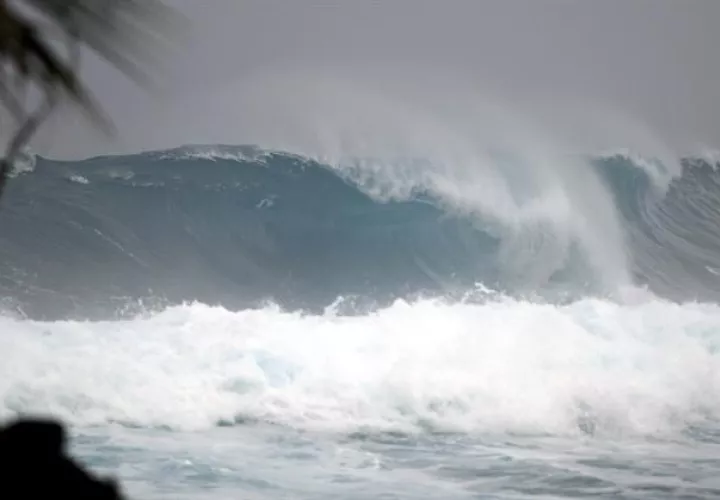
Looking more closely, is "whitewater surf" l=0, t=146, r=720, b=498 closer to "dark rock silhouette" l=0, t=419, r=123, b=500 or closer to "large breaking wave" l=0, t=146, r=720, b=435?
"large breaking wave" l=0, t=146, r=720, b=435

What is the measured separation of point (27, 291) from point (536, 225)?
727 centimetres

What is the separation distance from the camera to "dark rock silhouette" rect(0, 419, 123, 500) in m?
1.08

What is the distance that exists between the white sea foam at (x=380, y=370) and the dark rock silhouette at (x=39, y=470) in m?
5.08

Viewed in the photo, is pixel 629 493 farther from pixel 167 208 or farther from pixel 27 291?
pixel 167 208

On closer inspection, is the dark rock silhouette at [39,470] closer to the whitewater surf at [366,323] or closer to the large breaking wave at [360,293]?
the whitewater surf at [366,323]

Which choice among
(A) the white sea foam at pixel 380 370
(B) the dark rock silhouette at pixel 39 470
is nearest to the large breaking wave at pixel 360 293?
(A) the white sea foam at pixel 380 370

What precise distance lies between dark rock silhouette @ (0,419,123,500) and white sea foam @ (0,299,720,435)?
508 cm

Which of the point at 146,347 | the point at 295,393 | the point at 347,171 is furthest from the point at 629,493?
the point at 347,171

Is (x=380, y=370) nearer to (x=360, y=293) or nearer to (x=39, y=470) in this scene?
(x=360, y=293)

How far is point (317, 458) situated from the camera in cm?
521

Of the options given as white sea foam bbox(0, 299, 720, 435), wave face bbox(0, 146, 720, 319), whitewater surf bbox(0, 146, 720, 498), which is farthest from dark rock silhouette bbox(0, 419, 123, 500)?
wave face bbox(0, 146, 720, 319)

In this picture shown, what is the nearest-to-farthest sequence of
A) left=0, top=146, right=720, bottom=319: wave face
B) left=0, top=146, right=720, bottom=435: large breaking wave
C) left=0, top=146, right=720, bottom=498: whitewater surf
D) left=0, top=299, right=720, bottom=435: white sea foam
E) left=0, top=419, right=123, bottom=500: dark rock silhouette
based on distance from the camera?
left=0, top=419, right=123, bottom=500: dark rock silhouette
left=0, top=146, right=720, bottom=498: whitewater surf
left=0, top=299, right=720, bottom=435: white sea foam
left=0, top=146, right=720, bottom=435: large breaking wave
left=0, top=146, right=720, bottom=319: wave face

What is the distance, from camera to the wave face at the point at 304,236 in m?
10.3

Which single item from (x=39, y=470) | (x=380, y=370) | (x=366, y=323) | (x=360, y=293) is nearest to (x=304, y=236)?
(x=360, y=293)
